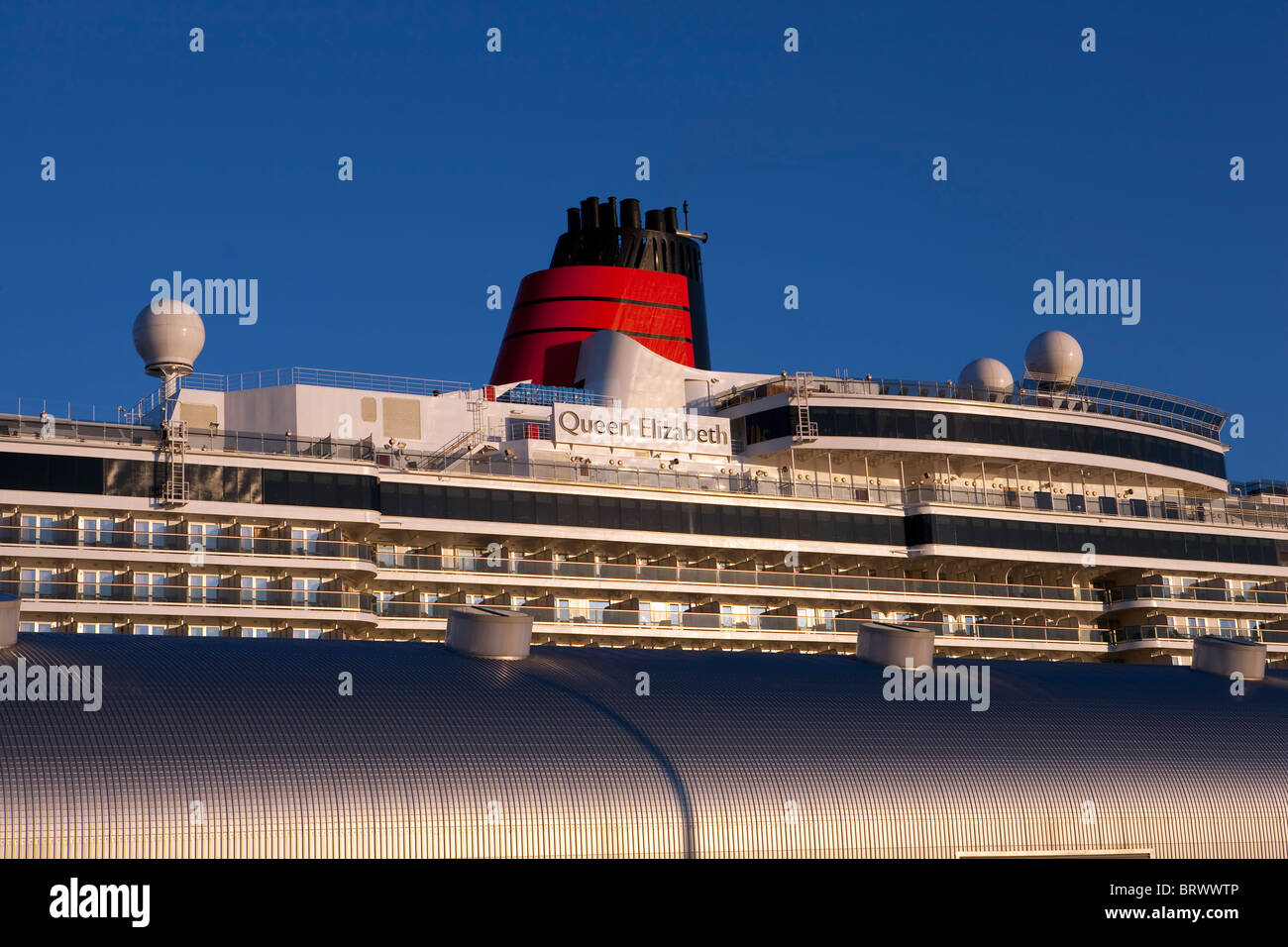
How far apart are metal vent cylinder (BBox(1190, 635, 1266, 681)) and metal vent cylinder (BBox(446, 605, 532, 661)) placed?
23434 mm

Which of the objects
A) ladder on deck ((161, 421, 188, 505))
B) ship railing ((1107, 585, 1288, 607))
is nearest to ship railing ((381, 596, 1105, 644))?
ship railing ((1107, 585, 1288, 607))

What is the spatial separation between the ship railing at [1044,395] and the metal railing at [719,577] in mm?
8194

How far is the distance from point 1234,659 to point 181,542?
3495cm

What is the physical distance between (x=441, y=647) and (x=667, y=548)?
964 inches

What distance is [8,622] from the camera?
38.6 meters

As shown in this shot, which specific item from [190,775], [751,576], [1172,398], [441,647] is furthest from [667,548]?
[190,775]

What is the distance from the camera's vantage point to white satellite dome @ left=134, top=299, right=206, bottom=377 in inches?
2370

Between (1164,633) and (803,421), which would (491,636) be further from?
(1164,633)

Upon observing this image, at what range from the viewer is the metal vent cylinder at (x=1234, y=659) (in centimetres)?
5325

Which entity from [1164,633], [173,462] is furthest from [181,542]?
[1164,633]

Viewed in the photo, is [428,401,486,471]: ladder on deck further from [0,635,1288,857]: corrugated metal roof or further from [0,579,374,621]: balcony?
[0,635,1288,857]: corrugated metal roof

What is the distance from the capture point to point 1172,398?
274 ft

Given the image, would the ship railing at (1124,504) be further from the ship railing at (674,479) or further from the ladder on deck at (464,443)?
the ladder on deck at (464,443)
